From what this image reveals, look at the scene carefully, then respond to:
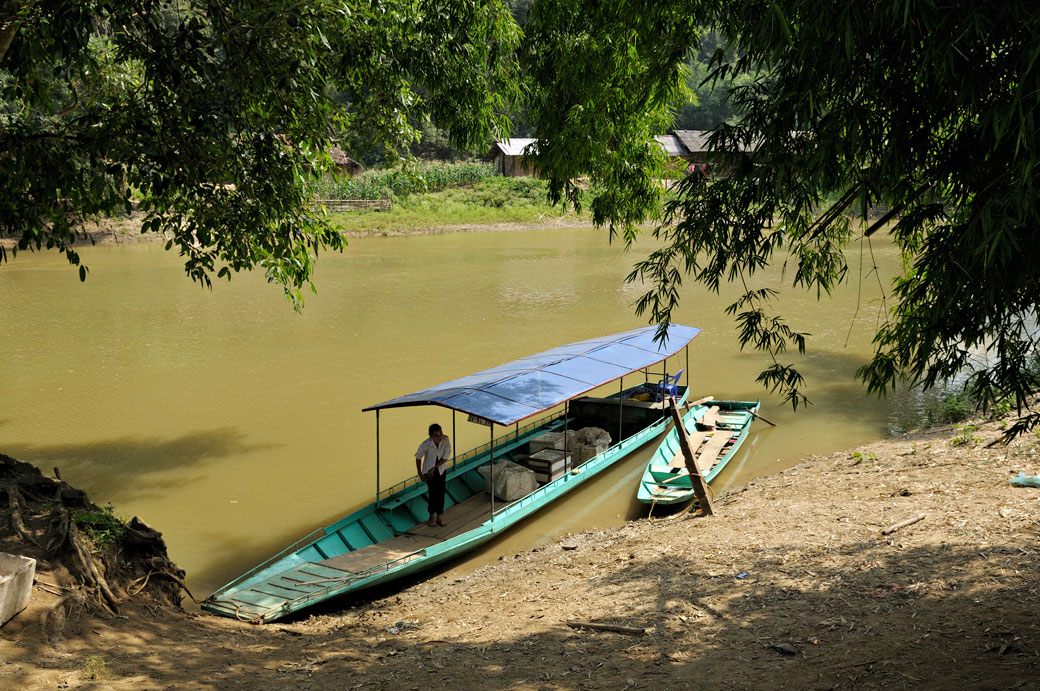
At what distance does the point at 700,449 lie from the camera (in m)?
11.5

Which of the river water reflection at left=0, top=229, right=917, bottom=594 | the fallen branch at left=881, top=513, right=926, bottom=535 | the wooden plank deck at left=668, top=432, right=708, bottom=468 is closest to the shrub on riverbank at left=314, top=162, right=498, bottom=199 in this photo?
the river water reflection at left=0, top=229, right=917, bottom=594

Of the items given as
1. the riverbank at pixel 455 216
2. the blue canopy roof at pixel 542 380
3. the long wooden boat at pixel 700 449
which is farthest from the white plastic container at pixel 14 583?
the riverbank at pixel 455 216

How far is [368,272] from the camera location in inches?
1118

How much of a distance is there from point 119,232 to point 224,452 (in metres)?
29.4

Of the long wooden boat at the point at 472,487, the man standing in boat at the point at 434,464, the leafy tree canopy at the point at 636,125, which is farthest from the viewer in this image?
the man standing in boat at the point at 434,464

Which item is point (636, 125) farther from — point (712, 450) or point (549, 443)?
point (712, 450)

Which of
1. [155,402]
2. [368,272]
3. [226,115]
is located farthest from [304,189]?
[368,272]

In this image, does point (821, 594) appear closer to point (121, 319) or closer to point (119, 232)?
point (121, 319)

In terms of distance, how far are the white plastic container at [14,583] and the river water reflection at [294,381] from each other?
3.23 meters

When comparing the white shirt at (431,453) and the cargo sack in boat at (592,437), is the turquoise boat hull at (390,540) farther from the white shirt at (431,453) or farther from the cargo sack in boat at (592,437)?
the white shirt at (431,453)

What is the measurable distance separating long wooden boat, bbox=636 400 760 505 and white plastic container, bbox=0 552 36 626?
21.3ft

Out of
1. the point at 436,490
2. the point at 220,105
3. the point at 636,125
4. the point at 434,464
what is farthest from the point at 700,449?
the point at 220,105

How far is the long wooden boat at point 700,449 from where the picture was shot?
395 inches

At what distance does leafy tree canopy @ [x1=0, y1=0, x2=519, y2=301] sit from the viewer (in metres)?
6.91
